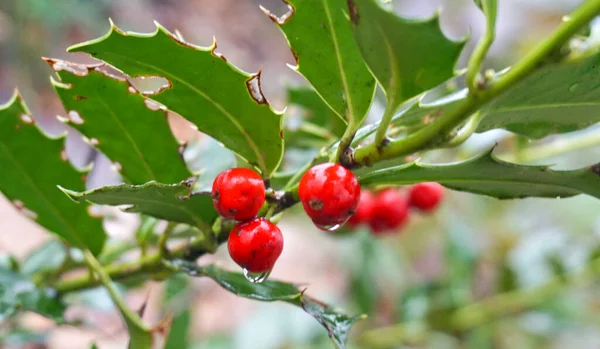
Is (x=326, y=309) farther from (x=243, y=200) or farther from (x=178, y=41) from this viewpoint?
(x=178, y=41)

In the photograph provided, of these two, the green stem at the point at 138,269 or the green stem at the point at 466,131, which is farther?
the green stem at the point at 138,269

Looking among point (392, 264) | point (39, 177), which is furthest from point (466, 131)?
point (392, 264)

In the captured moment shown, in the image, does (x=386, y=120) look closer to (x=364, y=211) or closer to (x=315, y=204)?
(x=315, y=204)

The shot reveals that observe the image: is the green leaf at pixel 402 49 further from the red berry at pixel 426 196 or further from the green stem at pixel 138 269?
the red berry at pixel 426 196

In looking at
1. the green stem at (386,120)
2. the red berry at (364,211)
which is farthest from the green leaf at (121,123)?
the red berry at (364,211)

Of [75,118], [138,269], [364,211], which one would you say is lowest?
[364,211]

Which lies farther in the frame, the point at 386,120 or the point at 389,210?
the point at 389,210

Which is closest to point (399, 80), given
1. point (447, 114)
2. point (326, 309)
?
point (447, 114)
